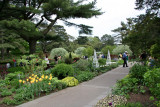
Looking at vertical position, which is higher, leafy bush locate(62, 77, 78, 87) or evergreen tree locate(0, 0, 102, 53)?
evergreen tree locate(0, 0, 102, 53)

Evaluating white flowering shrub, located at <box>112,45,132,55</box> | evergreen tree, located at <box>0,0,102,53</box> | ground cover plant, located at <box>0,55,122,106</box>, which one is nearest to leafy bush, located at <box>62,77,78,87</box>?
ground cover plant, located at <box>0,55,122,106</box>

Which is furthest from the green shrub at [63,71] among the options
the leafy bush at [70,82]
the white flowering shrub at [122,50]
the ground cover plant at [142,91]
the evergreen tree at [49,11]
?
the white flowering shrub at [122,50]

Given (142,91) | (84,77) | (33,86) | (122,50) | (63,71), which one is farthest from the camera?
(122,50)

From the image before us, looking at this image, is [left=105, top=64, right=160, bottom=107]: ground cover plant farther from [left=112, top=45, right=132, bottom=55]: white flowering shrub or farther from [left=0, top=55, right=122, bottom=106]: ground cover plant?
[left=112, top=45, right=132, bottom=55]: white flowering shrub

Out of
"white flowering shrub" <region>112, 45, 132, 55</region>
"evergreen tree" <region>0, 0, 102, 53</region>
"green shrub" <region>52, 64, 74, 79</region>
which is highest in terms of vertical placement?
"evergreen tree" <region>0, 0, 102, 53</region>

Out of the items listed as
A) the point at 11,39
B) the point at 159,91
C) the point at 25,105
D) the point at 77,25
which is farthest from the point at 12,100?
the point at 11,39

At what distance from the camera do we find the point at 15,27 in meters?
10.7

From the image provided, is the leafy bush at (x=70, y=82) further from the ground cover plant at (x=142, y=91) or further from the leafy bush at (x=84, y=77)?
the ground cover plant at (x=142, y=91)

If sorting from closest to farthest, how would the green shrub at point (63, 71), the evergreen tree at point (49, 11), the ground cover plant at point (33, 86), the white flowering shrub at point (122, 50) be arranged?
the ground cover plant at point (33, 86) < the green shrub at point (63, 71) < the evergreen tree at point (49, 11) < the white flowering shrub at point (122, 50)

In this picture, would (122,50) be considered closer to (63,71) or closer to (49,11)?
(49,11)

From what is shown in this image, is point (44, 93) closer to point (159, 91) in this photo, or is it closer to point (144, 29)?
point (159, 91)

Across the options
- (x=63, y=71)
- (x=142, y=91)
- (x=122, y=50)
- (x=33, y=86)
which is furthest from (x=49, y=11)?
(x=122, y=50)

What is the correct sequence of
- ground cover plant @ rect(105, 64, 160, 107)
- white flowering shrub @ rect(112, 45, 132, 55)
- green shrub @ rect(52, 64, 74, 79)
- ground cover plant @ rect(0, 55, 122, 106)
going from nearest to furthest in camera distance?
ground cover plant @ rect(105, 64, 160, 107) < ground cover plant @ rect(0, 55, 122, 106) < green shrub @ rect(52, 64, 74, 79) < white flowering shrub @ rect(112, 45, 132, 55)

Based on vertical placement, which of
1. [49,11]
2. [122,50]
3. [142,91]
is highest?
[49,11]
